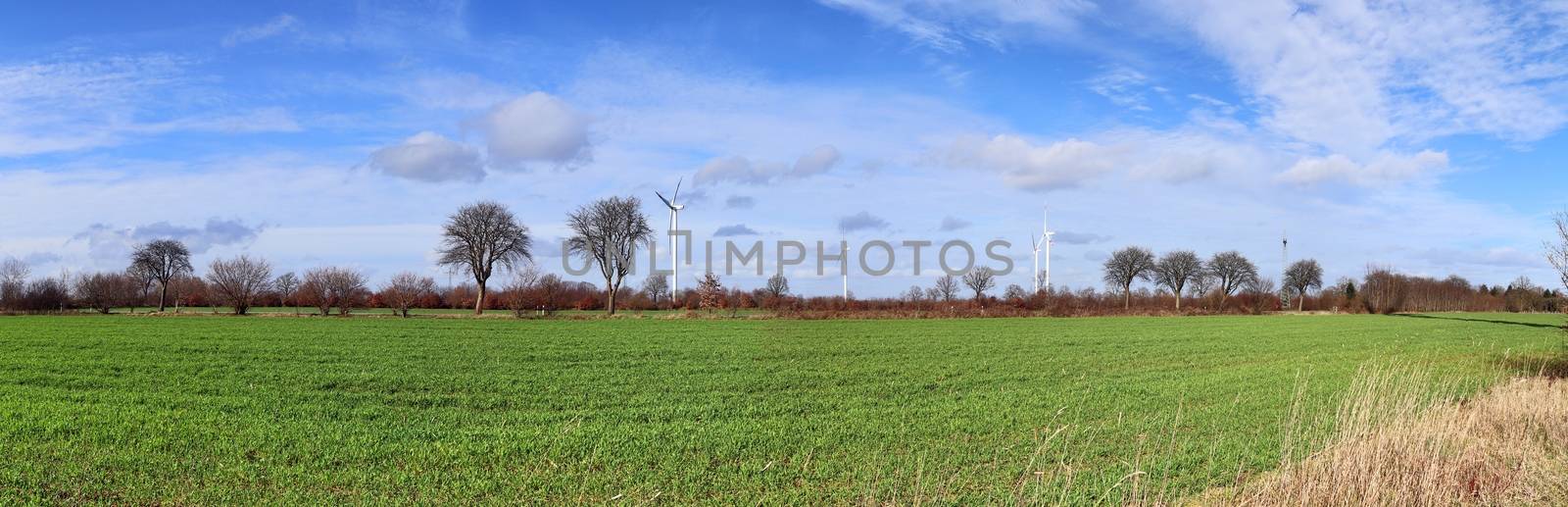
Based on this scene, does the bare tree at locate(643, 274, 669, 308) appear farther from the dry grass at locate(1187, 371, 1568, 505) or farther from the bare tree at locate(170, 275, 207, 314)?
the dry grass at locate(1187, 371, 1568, 505)

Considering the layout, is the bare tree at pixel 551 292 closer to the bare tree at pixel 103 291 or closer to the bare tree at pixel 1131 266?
the bare tree at pixel 103 291

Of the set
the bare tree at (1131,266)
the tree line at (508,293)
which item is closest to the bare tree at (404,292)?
the tree line at (508,293)

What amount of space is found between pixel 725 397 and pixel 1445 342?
103 feet

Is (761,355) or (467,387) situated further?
(761,355)

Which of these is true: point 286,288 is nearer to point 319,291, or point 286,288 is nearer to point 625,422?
point 319,291

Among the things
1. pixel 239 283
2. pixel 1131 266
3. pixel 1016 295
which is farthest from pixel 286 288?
pixel 1131 266

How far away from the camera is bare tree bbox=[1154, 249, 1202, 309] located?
104 m

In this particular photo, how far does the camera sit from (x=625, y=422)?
38.7 ft

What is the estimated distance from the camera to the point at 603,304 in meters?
61.9

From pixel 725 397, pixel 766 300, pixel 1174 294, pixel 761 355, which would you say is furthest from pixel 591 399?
pixel 1174 294

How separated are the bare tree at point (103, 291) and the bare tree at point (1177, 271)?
99702mm

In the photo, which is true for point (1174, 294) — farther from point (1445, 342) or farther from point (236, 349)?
point (236, 349)

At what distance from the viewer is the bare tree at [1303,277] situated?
10794 cm

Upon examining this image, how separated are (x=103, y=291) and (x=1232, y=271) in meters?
110
